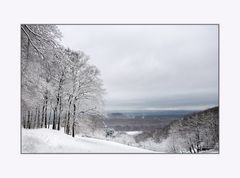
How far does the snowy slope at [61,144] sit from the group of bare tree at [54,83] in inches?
4.6

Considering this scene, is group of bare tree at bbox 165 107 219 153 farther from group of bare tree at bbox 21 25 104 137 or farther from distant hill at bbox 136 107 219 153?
group of bare tree at bbox 21 25 104 137

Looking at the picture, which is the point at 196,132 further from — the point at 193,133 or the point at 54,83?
the point at 54,83

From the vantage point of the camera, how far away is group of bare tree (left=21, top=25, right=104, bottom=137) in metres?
4.87

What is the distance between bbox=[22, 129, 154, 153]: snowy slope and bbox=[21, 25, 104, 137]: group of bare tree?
12 centimetres

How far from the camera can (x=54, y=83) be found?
16.4 ft

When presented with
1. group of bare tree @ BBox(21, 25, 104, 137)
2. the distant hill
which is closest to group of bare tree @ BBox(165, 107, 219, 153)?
the distant hill

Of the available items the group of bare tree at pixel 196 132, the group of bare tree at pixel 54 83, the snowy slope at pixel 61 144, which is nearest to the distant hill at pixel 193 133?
the group of bare tree at pixel 196 132

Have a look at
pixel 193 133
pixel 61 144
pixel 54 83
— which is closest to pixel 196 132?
pixel 193 133

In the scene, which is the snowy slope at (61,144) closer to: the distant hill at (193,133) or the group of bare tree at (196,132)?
the distant hill at (193,133)

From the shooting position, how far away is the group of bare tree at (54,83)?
487cm
